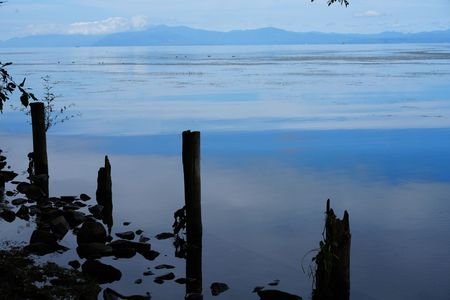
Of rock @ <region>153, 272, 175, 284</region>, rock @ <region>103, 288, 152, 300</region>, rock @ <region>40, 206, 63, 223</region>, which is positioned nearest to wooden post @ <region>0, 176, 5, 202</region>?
rock @ <region>40, 206, 63, 223</region>

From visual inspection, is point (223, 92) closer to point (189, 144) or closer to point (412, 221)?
point (412, 221)

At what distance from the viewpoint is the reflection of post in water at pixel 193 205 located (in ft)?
39.8

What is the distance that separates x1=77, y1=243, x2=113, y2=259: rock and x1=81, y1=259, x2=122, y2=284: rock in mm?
1064

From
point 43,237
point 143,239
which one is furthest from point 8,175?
point 143,239

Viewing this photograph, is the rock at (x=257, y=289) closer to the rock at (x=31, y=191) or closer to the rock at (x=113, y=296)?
the rock at (x=113, y=296)

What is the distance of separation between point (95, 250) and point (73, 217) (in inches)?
79.5

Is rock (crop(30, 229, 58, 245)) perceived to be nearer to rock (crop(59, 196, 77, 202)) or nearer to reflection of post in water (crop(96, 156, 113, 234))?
reflection of post in water (crop(96, 156, 113, 234))

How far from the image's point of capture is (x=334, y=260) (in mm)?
9469

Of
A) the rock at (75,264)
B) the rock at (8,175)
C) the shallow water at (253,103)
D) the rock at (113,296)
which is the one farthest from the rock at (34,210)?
the shallow water at (253,103)

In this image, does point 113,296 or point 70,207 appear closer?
point 113,296

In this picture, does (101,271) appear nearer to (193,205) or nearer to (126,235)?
(193,205)

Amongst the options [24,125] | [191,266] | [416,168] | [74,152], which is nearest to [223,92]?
[24,125]

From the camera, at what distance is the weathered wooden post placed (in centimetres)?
1700

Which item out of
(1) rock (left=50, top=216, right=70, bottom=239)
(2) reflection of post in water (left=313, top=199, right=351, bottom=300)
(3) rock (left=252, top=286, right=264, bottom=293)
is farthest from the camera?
(1) rock (left=50, top=216, right=70, bottom=239)
